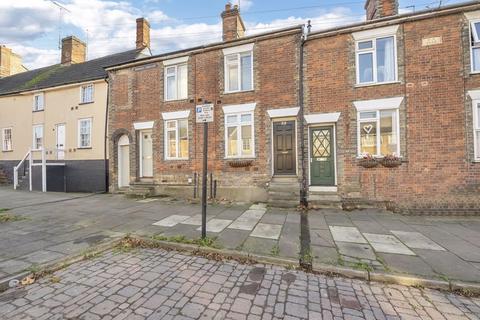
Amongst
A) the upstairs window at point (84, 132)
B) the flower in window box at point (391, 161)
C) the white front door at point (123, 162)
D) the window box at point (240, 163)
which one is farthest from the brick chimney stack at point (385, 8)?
the upstairs window at point (84, 132)

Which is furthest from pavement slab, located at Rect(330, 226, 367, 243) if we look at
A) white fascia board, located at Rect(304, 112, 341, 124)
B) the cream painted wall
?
the cream painted wall

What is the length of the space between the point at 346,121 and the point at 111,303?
871cm

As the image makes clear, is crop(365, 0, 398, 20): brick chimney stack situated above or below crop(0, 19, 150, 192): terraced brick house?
above

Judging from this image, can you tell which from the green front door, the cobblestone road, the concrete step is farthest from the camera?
the green front door

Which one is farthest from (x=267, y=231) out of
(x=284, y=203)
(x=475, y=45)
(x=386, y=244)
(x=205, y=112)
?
(x=475, y=45)

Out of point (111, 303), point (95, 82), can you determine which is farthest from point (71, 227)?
point (95, 82)

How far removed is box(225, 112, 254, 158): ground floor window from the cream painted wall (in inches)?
300

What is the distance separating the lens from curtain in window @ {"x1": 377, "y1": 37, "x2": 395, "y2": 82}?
340 inches

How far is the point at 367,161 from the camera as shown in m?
8.58

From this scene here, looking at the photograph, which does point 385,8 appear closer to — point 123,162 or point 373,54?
point 373,54

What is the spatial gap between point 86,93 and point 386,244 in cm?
1631

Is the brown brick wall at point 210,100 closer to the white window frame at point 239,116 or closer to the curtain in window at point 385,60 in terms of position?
the white window frame at point 239,116

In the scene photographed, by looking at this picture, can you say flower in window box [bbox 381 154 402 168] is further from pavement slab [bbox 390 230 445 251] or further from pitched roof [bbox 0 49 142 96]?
pitched roof [bbox 0 49 142 96]

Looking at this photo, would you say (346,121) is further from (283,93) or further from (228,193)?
(228,193)
